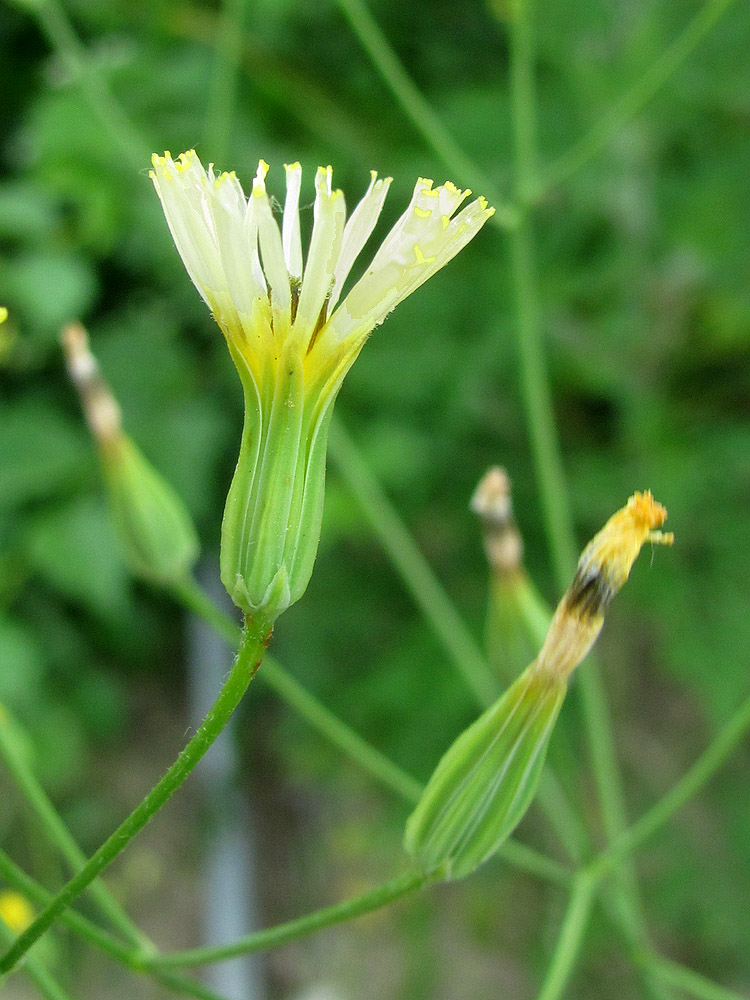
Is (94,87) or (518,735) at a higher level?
(94,87)

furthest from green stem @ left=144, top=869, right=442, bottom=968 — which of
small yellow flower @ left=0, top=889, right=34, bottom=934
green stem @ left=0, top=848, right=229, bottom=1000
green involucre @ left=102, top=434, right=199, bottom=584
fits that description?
small yellow flower @ left=0, top=889, right=34, bottom=934

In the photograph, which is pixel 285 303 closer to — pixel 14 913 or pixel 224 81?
pixel 14 913

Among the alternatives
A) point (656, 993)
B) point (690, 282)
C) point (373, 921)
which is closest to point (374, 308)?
point (656, 993)

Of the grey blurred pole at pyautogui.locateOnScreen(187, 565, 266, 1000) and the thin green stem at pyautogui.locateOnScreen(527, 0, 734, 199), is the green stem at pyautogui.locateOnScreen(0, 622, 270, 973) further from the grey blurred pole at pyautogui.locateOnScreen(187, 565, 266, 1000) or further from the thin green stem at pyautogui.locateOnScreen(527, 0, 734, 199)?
the grey blurred pole at pyautogui.locateOnScreen(187, 565, 266, 1000)

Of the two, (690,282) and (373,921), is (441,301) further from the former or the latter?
(373,921)

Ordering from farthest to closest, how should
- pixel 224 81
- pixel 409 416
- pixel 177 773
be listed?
1. pixel 409 416
2. pixel 224 81
3. pixel 177 773

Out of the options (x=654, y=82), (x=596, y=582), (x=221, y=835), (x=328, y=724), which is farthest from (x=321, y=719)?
(x=221, y=835)
